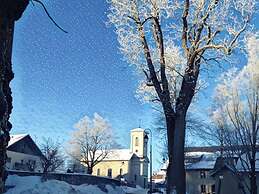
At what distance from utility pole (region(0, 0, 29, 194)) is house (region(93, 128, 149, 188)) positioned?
273ft

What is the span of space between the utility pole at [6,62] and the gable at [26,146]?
47860 mm

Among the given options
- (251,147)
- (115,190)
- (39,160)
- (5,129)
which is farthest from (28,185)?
(39,160)

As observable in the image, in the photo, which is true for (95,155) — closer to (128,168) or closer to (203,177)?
(128,168)

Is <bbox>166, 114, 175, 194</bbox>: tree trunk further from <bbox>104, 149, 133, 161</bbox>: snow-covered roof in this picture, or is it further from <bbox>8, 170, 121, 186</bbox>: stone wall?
<bbox>104, 149, 133, 161</bbox>: snow-covered roof

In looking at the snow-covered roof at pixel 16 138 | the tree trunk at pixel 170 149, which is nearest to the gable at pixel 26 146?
→ the snow-covered roof at pixel 16 138

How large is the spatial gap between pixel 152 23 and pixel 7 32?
9.54 m

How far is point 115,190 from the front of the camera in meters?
30.1

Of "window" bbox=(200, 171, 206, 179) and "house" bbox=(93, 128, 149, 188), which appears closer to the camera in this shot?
"window" bbox=(200, 171, 206, 179)

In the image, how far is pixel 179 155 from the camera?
413 inches

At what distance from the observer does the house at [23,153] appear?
4869 centimetres

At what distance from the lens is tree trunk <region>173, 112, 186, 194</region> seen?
10273 millimetres

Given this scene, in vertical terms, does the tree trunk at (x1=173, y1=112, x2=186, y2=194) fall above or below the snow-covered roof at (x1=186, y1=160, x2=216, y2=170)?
below

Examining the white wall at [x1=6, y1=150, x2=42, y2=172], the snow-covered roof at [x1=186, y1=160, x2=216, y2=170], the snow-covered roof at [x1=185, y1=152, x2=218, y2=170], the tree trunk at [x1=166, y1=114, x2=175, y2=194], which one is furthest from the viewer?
the snow-covered roof at [x1=185, y1=152, x2=218, y2=170]

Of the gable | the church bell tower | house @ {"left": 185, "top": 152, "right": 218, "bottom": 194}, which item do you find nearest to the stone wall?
the gable
